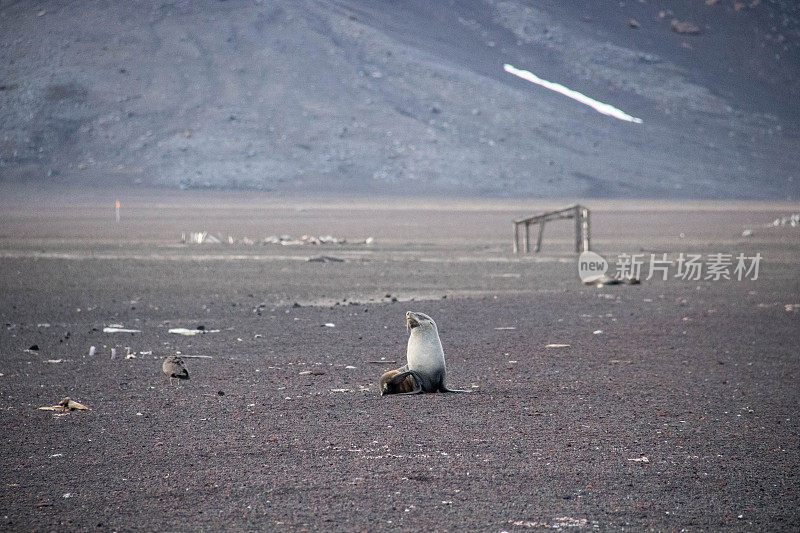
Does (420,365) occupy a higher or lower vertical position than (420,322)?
lower

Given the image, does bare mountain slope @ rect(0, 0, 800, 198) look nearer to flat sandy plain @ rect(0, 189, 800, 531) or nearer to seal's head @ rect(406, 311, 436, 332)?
flat sandy plain @ rect(0, 189, 800, 531)

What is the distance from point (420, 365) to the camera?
7656mm

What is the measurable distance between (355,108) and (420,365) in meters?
92.7

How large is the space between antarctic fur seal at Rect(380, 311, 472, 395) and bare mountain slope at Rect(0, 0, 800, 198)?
73.3m

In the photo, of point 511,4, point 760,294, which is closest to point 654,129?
point 511,4

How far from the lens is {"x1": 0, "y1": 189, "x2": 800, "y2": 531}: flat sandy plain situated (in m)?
5.09

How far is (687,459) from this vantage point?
5.91m

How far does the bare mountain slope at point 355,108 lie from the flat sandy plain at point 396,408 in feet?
218

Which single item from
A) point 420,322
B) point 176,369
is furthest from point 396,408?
point 176,369

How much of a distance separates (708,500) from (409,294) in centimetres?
1103

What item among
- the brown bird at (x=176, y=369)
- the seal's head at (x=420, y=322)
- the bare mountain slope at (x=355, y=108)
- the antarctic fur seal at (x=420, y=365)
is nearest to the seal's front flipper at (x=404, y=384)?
the antarctic fur seal at (x=420, y=365)

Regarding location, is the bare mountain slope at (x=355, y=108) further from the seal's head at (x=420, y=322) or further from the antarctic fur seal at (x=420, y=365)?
the seal's head at (x=420, y=322)

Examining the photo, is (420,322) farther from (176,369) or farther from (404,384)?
(176,369)

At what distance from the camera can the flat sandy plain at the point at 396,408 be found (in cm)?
509
